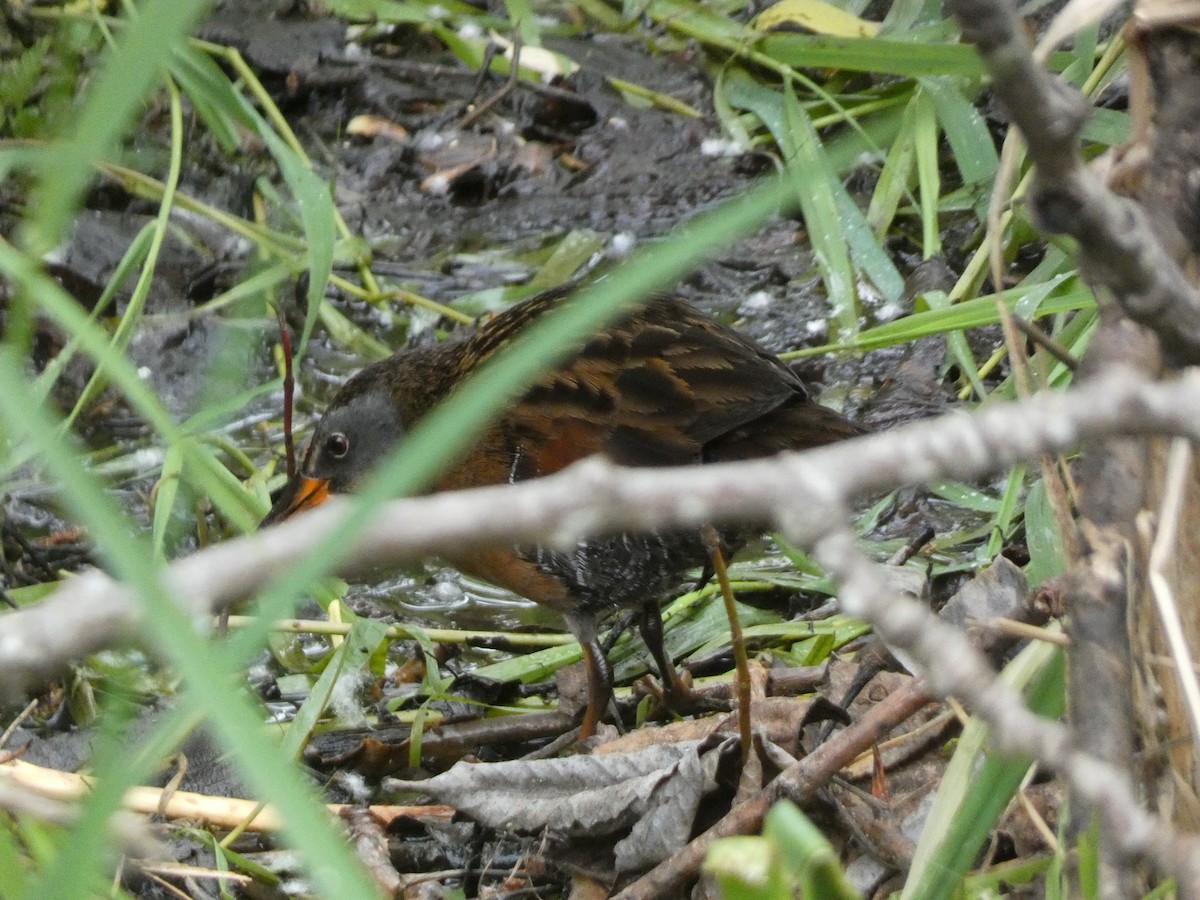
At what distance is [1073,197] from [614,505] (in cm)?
52

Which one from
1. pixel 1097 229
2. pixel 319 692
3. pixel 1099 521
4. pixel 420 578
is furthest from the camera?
pixel 420 578

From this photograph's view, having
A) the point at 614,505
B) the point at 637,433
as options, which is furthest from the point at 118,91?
the point at 637,433

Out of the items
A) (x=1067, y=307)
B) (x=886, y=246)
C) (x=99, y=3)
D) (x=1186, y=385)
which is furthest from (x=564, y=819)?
(x=99, y=3)

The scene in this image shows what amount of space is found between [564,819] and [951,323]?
1.36 meters

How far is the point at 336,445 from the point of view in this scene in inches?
163

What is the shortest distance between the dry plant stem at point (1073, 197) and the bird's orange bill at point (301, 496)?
112 inches

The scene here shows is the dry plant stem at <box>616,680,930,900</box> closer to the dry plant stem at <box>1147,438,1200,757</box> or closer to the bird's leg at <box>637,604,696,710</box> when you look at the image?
the dry plant stem at <box>1147,438,1200,757</box>

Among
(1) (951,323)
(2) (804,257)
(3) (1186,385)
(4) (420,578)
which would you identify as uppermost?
(3) (1186,385)

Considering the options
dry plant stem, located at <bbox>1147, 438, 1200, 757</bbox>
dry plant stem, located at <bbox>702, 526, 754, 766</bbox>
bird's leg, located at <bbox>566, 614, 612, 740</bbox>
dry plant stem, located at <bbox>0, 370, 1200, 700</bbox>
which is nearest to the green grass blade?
dry plant stem, located at <bbox>0, 370, 1200, 700</bbox>

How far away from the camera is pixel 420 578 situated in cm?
436

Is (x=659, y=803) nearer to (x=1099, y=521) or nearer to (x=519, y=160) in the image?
(x=1099, y=521)

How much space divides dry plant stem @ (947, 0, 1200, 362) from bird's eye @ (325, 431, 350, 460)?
293 centimetres

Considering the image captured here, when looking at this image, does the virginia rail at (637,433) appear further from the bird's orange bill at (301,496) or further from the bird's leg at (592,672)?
the bird's orange bill at (301,496)

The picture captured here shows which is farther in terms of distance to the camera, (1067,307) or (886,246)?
(886,246)
